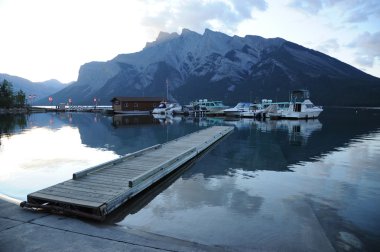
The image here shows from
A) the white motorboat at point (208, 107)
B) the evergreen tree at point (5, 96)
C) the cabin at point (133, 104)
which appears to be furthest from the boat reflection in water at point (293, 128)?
the evergreen tree at point (5, 96)

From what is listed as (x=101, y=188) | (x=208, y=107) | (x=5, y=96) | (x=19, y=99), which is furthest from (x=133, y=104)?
(x=101, y=188)

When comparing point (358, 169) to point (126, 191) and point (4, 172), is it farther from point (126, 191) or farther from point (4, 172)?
point (4, 172)

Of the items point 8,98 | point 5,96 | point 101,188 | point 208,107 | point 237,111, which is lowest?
point 101,188

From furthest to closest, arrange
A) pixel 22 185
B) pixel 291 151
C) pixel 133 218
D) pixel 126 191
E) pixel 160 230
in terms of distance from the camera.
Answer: pixel 291 151 → pixel 22 185 → pixel 126 191 → pixel 133 218 → pixel 160 230

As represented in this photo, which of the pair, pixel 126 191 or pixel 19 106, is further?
pixel 19 106

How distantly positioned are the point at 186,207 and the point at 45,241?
5.31 meters

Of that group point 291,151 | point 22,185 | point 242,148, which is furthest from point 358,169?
point 22,185

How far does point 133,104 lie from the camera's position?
94500 millimetres

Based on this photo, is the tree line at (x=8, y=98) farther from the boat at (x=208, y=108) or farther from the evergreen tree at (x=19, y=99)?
the boat at (x=208, y=108)

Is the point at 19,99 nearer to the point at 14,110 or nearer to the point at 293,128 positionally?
the point at 14,110

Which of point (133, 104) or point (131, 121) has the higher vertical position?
point (133, 104)

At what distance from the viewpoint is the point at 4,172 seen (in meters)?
16.8

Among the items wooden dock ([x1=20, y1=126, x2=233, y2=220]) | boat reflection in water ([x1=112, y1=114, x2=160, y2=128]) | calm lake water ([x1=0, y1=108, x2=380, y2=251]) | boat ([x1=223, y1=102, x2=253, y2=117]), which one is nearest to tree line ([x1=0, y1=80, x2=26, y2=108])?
boat reflection in water ([x1=112, y1=114, x2=160, y2=128])

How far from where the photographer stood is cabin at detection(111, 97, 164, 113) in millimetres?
92500
